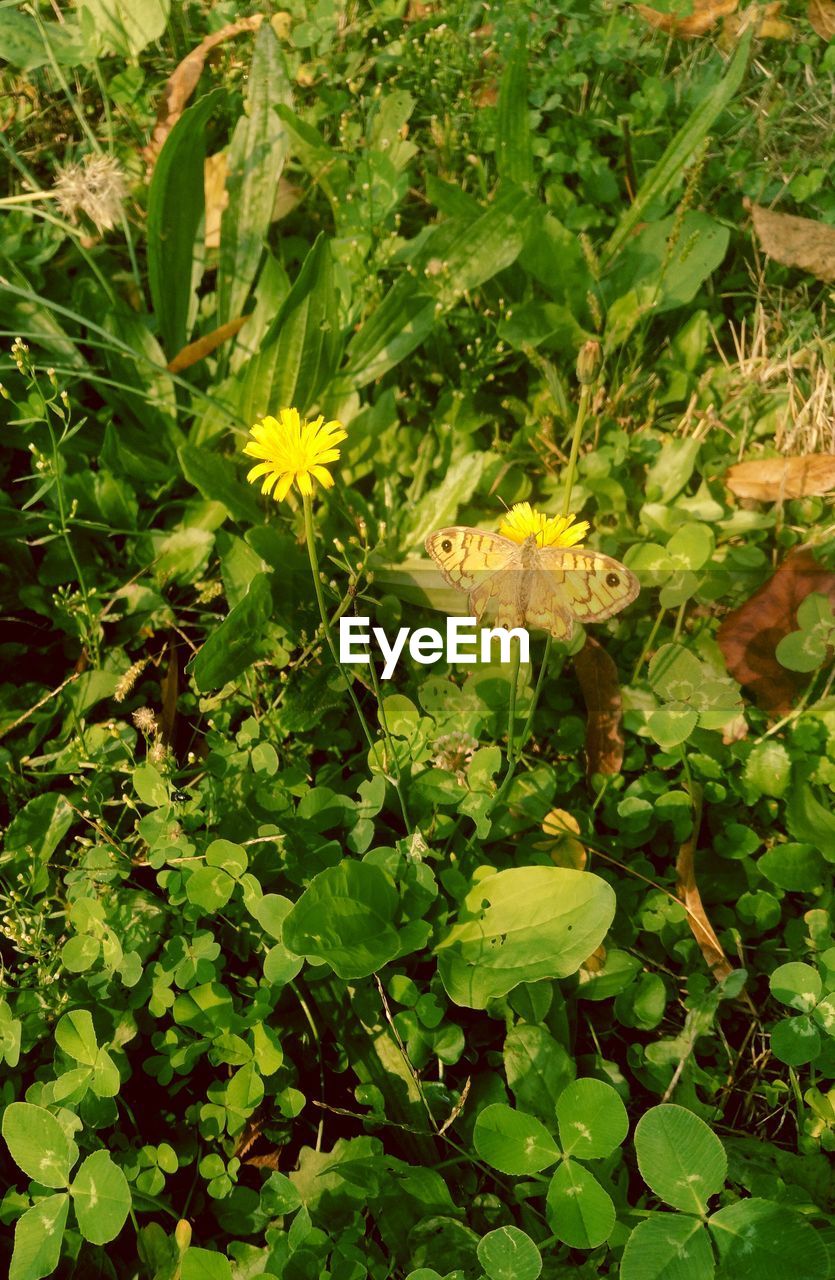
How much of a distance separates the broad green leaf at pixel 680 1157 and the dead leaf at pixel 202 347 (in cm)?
201

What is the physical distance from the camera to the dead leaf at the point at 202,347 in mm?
2520

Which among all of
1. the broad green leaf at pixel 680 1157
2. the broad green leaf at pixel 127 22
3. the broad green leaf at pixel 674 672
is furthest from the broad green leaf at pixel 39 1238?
the broad green leaf at pixel 127 22

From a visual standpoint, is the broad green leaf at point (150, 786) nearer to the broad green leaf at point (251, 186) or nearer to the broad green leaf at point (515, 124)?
the broad green leaf at point (251, 186)

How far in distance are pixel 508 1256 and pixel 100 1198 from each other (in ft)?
2.06

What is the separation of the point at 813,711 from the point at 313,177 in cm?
197

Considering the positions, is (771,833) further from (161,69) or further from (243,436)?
(161,69)

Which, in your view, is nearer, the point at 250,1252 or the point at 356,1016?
the point at 250,1252

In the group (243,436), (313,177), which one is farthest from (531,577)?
(313,177)

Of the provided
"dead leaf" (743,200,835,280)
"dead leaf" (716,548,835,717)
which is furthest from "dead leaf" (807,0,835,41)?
"dead leaf" (716,548,835,717)

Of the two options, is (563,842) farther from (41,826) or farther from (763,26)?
(763,26)

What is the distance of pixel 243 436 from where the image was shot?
2.49 meters

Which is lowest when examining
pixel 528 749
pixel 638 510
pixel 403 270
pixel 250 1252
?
pixel 250 1252

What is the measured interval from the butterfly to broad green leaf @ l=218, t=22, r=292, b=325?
1217mm

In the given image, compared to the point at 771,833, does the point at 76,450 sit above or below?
above
